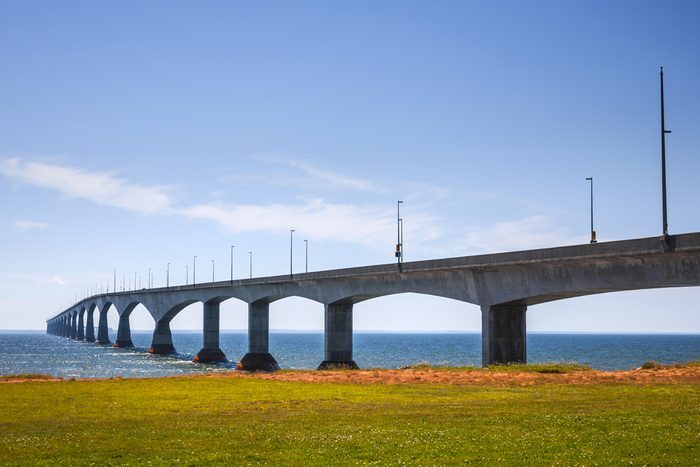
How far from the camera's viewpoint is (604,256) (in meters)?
40.0

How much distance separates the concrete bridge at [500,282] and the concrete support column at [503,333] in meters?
0.06

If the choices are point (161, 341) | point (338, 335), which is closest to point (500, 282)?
point (338, 335)

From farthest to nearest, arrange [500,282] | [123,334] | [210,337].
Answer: [123,334]
[210,337]
[500,282]

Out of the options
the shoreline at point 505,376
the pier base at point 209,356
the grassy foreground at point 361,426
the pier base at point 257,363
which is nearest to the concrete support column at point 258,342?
the pier base at point 257,363

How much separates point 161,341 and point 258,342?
41.6 metres

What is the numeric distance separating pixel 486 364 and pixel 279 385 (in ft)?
56.5

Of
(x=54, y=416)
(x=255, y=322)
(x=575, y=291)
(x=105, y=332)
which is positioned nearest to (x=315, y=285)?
→ (x=255, y=322)

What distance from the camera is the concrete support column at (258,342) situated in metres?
80.9

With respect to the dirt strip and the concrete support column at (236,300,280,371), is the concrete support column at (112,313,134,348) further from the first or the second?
the dirt strip

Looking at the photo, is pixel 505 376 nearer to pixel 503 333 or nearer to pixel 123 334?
pixel 503 333

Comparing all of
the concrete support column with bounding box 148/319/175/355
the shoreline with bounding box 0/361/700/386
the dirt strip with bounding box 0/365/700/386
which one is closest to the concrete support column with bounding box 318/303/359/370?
the shoreline with bounding box 0/361/700/386

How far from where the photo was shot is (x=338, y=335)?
6925 cm

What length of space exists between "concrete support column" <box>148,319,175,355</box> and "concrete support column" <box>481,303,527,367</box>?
8110cm

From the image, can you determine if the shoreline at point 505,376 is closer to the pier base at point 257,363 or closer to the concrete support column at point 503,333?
the concrete support column at point 503,333
